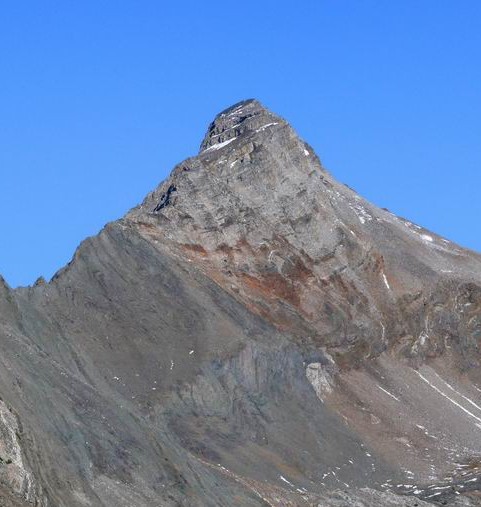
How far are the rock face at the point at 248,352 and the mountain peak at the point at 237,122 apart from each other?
0.66 feet

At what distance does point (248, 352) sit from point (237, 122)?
27.5m

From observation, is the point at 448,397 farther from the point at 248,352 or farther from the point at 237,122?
the point at 237,122

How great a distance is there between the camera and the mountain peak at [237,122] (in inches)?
3858

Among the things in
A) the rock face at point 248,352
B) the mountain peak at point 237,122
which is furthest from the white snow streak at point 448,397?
the mountain peak at point 237,122

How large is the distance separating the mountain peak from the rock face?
0.20m

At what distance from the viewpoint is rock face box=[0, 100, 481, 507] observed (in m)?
52.9

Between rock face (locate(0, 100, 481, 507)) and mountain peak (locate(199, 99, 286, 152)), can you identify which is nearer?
rock face (locate(0, 100, 481, 507))

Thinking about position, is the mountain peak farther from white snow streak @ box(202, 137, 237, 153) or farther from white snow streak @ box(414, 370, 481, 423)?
white snow streak @ box(414, 370, 481, 423)

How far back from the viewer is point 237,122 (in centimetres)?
10112

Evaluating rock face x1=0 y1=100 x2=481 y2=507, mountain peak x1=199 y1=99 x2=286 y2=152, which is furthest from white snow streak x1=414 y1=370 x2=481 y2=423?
mountain peak x1=199 y1=99 x2=286 y2=152

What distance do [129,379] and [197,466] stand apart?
1260 cm

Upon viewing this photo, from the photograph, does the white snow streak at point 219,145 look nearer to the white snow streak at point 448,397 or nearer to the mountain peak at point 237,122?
the mountain peak at point 237,122

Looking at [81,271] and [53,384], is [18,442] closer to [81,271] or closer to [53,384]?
[53,384]

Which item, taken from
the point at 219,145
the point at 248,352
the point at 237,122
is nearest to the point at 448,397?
the point at 248,352
